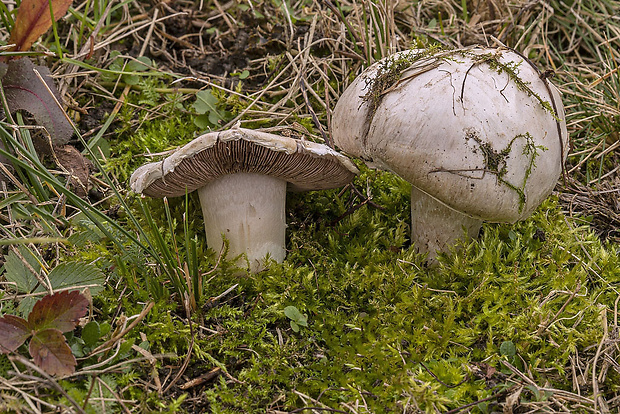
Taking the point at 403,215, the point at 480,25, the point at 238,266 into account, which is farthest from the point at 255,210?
the point at 480,25

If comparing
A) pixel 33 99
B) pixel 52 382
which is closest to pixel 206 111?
pixel 33 99

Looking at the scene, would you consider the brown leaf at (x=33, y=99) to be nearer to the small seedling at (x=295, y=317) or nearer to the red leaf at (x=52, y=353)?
the red leaf at (x=52, y=353)

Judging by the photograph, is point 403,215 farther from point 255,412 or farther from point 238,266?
point 255,412

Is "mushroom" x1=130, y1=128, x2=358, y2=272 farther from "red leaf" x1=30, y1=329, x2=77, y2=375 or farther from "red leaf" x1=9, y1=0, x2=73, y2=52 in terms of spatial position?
"red leaf" x1=9, y1=0, x2=73, y2=52

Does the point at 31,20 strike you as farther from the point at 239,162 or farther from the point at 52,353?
the point at 52,353

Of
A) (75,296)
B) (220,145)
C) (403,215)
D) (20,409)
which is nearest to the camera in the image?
(20,409)

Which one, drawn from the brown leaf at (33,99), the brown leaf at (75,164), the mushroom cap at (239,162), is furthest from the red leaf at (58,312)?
the brown leaf at (33,99)
